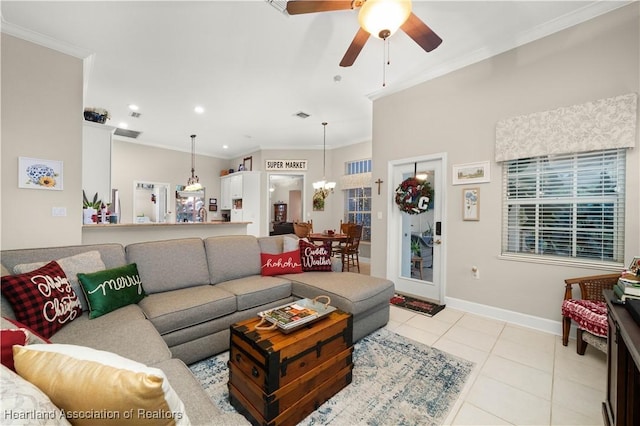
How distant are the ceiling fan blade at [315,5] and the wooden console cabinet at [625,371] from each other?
252 centimetres

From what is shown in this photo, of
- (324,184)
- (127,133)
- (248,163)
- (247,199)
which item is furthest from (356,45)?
(127,133)

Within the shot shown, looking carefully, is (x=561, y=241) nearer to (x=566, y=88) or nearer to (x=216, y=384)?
(x=566, y=88)

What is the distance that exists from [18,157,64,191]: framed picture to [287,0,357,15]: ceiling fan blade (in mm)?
3138

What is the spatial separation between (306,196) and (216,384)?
18.9ft

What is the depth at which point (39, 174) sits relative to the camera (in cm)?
297

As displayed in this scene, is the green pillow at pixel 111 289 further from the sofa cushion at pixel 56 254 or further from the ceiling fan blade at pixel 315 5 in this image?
the ceiling fan blade at pixel 315 5

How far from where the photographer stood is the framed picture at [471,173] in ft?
10.6

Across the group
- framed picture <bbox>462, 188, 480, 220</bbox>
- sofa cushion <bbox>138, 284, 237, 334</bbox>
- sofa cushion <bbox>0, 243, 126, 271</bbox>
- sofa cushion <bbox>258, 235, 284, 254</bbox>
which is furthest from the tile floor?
sofa cushion <bbox>0, 243, 126, 271</bbox>

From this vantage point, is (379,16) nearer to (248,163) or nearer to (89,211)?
(89,211)

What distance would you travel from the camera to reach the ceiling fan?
1.80m

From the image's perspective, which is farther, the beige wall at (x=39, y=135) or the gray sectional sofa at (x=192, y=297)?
the beige wall at (x=39, y=135)

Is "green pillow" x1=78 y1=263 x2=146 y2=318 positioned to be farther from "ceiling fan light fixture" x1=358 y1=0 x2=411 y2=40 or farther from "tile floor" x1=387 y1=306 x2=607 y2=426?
"ceiling fan light fixture" x1=358 y1=0 x2=411 y2=40

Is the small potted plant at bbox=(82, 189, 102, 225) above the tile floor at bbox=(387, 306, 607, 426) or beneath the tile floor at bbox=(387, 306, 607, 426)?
above

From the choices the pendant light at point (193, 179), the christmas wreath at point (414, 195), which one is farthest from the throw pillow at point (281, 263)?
the pendant light at point (193, 179)
